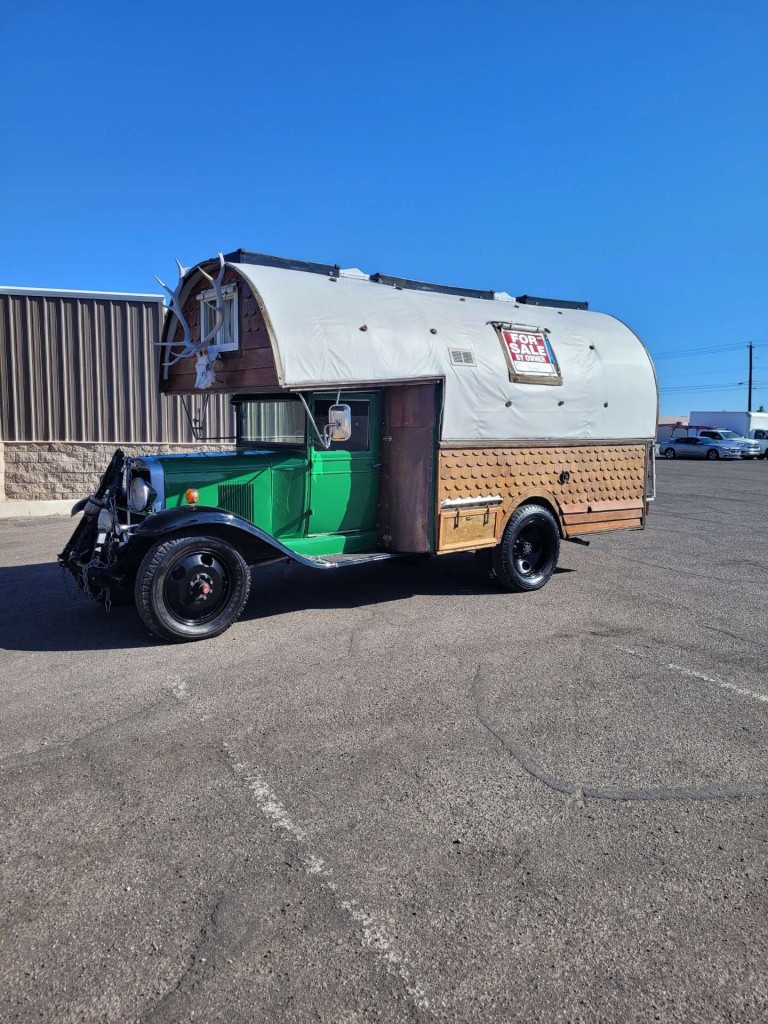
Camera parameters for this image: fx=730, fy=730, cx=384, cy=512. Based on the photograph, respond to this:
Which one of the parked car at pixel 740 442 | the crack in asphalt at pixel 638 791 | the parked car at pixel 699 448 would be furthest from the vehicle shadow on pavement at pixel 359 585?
the parked car at pixel 740 442

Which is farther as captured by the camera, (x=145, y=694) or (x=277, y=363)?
(x=277, y=363)

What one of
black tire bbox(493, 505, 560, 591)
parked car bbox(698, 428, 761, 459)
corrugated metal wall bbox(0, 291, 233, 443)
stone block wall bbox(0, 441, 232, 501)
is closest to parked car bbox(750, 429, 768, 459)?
parked car bbox(698, 428, 761, 459)

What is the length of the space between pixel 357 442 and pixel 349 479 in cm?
→ 38

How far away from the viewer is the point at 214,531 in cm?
627

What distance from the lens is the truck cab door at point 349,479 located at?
23.2 ft

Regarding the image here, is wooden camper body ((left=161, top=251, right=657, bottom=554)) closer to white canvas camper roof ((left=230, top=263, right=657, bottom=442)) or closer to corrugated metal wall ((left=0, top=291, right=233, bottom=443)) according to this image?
white canvas camper roof ((left=230, top=263, right=657, bottom=442))

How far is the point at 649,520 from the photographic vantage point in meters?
13.9

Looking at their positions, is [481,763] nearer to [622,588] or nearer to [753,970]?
[753,970]

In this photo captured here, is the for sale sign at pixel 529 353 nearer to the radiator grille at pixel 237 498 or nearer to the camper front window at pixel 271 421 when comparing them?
the camper front window at pixel 271 421

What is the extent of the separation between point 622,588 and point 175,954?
6.47m

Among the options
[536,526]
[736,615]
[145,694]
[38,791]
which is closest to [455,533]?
[536,526]

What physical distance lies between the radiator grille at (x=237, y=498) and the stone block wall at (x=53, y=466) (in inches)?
293

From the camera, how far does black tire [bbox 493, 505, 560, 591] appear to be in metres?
7.84

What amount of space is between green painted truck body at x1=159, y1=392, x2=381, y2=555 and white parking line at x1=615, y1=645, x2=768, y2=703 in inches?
112
